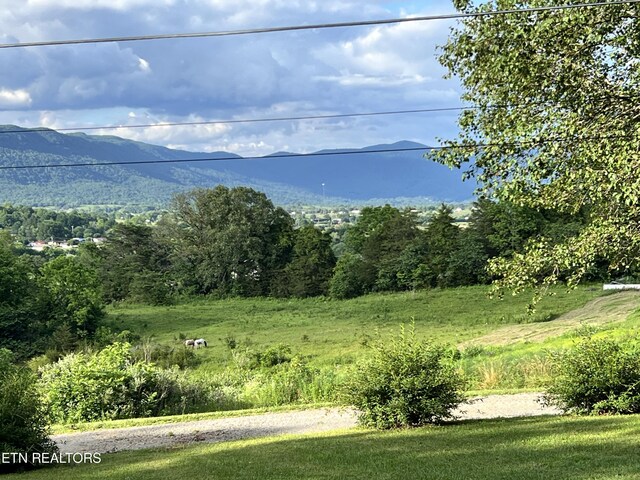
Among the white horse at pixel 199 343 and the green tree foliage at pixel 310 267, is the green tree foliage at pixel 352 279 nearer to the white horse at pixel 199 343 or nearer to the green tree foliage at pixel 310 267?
the green tree foliage at pixel 310 267

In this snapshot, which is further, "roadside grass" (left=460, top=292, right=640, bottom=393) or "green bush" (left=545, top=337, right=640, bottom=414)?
"roadside grass" (left=460, top=292, right=640, bottom=393)

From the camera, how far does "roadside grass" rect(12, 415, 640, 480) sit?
6.60m

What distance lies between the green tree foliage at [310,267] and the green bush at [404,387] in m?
48.6

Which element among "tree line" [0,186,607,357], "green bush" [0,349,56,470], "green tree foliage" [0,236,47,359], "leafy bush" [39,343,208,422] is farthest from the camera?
"tree line" [0,186,607,357]

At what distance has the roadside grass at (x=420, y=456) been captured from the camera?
6.60 m

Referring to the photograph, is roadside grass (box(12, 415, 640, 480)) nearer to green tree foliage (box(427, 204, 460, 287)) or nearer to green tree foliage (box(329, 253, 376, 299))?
green tree foliage (box(427, 204, 460, 287))

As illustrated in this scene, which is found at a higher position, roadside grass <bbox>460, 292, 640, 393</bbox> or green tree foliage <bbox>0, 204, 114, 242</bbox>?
Result: green tree foliage <bbox>0, 204, 114, 242</bbox>

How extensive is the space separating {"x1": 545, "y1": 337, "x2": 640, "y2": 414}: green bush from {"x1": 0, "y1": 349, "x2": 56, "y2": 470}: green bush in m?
7.13

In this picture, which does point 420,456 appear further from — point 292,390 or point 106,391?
point 106,391

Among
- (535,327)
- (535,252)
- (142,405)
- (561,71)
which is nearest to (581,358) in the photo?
(535,252)

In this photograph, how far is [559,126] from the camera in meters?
10.1

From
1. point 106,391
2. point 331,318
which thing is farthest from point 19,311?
point 106,391

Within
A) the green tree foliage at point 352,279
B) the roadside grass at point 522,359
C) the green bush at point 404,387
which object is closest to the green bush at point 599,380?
the roadside grass at point 522,359

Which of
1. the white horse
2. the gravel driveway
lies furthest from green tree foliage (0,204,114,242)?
the gravel driveway
